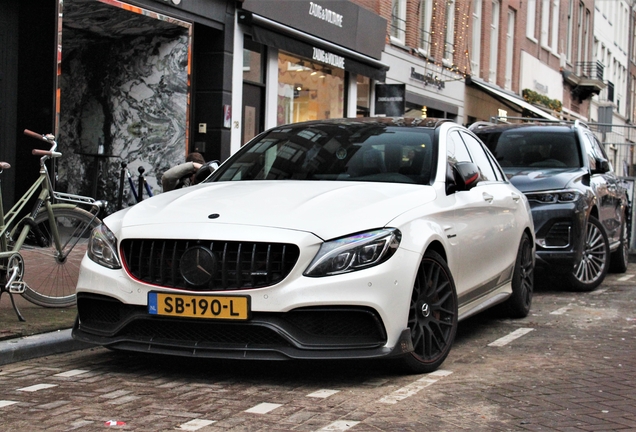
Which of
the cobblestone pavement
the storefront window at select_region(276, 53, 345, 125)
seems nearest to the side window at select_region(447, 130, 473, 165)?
the cobblestone pavement

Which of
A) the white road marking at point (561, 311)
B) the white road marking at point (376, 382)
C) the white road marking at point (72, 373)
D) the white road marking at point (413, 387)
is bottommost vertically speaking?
the white road marking at point (72, 373)

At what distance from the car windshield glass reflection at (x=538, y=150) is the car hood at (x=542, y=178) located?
344 mm

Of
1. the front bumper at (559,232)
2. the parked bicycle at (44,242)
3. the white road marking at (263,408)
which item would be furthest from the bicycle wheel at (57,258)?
the front bumper at (559,232)

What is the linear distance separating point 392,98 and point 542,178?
34.6 feet

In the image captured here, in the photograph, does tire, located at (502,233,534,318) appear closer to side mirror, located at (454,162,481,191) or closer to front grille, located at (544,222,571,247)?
side mirror, located at (454,162,481,191)

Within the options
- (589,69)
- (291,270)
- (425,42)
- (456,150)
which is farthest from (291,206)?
(589,69)

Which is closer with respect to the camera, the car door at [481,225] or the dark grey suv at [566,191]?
the car door at [481,225]

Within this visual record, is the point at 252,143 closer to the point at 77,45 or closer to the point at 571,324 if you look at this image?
the point at 571,324

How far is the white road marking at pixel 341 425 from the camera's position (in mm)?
4254

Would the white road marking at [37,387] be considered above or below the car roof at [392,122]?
below

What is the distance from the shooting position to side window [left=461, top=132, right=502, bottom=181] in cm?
748

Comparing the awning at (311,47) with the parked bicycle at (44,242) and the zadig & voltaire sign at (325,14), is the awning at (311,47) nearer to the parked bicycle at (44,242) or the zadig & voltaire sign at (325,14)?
the zadig & voltaire sign at (325,14)

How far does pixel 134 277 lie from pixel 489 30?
27234 mm

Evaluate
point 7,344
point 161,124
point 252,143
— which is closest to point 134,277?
point 7,344
